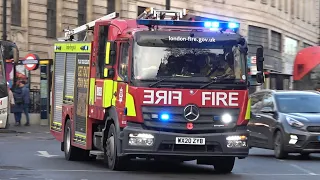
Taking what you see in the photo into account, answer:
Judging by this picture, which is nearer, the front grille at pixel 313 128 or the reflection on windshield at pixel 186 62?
the reflection on windshield at pixel 186 62

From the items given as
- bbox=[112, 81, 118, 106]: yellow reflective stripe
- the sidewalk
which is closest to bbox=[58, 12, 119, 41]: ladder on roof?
bbox=[112, 81, 118, 106]: yellow reflective stripe

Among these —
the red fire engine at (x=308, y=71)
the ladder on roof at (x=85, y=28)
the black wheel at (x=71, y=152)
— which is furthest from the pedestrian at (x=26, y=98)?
the black wheel at (x=71, y=152)

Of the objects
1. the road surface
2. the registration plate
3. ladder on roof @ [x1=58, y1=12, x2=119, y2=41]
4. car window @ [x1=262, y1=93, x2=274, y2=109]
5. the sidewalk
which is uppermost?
ladder on roof @ [x1=58, y1=12, x2=119, y2=41]

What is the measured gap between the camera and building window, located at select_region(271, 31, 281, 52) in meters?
64.1

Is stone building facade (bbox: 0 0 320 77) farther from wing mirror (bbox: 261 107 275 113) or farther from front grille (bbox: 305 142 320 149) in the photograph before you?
front grille (bbox: 305 142 320 149)

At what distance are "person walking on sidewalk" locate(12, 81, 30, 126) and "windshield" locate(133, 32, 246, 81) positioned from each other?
61.4ft

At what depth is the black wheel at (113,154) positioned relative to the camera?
1407 centimetres

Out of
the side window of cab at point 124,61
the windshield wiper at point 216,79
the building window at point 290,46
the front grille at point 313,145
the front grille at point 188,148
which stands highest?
the building window at point 290,46

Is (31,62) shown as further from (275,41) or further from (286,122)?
(275,41)

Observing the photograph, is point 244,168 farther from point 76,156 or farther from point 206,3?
point 206,3

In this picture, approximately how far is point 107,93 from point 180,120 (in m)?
1.74

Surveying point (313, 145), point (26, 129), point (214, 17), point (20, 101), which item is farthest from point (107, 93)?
point (214, 17)

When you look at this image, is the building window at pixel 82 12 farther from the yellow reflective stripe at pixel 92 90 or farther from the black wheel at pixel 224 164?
the black wheel at pixel 224 164

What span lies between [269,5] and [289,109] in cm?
4608
